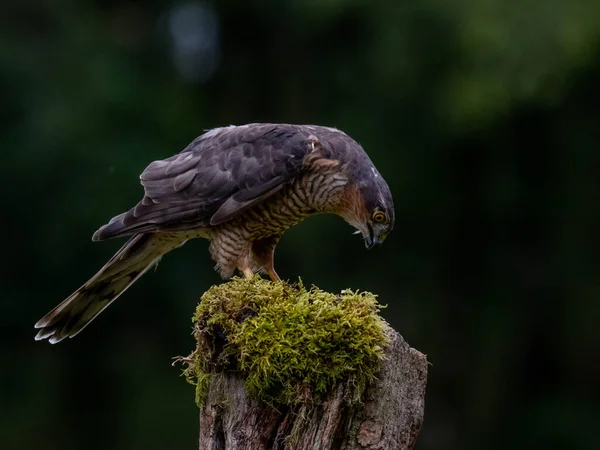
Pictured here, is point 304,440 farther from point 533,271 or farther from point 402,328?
point 533,271

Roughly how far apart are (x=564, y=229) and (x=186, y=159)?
201 inches

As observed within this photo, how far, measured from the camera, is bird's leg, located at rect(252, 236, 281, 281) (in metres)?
4.89

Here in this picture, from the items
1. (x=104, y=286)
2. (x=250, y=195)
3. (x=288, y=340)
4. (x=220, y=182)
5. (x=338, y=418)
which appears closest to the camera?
(x=338, y=418)

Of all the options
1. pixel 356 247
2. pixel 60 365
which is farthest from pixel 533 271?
pixel 60 365

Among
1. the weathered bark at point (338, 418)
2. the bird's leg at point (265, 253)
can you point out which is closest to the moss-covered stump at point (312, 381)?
the weathered bark at point (338, 418)

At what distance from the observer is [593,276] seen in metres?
Answer: 8.75

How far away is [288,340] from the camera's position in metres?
3.19

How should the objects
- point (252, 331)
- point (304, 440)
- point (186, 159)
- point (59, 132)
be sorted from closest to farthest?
point (304, 440), point (252, 331), point (186, 159), point (59, 132)

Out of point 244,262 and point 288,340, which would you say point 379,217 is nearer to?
point 244,262

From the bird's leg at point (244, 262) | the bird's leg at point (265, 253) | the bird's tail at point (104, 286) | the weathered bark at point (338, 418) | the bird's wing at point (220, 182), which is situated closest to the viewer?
the weathered bark at point (338, 418)

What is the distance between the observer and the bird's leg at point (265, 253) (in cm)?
489

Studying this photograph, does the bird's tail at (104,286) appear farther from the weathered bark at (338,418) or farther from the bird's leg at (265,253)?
the weathered bark at (338,418)

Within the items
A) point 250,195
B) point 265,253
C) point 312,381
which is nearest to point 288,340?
point 312,381

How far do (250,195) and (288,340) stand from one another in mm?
1387
